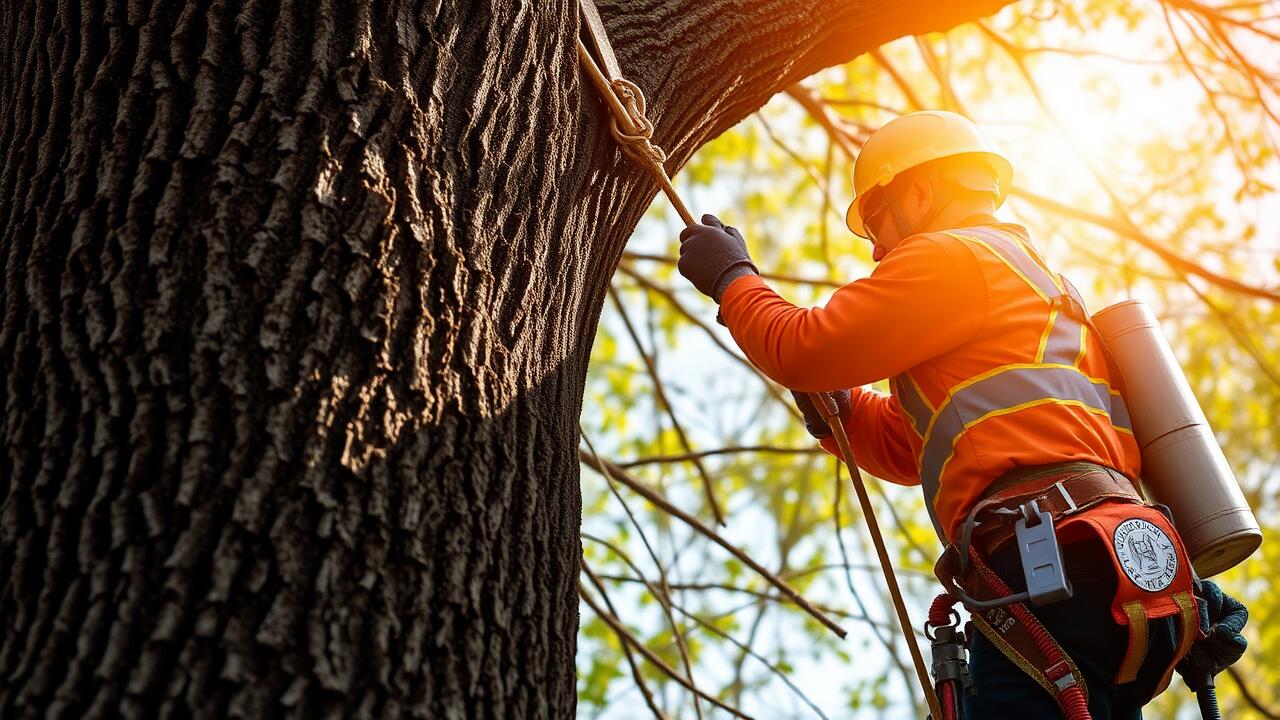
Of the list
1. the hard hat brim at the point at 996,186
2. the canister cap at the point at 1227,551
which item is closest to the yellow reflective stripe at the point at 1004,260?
the hard hat brim at the point at 996,186

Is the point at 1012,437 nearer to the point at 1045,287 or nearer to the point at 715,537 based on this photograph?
the point at 1045,287

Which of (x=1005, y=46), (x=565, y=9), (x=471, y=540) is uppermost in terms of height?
(x=1005, y=46)

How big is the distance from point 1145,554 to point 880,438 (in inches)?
33.5

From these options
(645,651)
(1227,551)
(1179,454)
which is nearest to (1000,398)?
(1179,454)

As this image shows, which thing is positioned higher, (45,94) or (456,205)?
(45,94)

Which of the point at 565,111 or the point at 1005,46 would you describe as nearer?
the point at 565,111

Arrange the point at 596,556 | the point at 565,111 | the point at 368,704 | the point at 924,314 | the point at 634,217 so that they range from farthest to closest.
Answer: the point at 596,556 < the point at 634,217 < the point at 924,314 < the point at 565,111 < the point at 368,704

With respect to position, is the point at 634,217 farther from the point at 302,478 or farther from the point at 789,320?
the point at 302,478

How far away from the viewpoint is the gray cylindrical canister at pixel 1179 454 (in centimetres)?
221

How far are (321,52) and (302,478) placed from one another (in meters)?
0.71

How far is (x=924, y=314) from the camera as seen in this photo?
7.27 feet

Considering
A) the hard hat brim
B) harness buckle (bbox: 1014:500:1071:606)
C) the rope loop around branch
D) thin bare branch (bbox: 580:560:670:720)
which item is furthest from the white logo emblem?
thin bare branch (bbox: 580:560:670:720)

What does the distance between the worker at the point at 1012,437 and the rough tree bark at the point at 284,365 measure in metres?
0.66

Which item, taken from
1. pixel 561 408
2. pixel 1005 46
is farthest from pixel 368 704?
pixel 1005 46
